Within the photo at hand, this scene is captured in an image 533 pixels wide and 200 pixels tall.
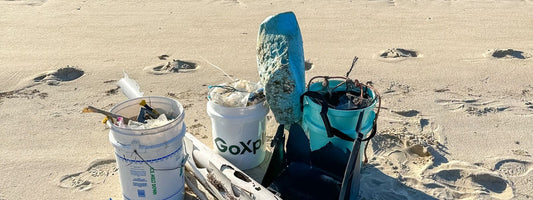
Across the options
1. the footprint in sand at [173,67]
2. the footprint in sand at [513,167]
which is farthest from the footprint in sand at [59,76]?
the footprint in sand at [513,167]

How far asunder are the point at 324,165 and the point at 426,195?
2.53 feet

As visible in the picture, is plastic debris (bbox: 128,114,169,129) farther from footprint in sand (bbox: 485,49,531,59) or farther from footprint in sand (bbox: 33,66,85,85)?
footprint in sand (bbox: 485,49,531,59)

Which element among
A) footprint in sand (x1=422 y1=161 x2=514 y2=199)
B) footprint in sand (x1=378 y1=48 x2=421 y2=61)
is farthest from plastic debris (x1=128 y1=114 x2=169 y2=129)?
footprint in sand (x1=378 y1=48 x2=421 y2=61)

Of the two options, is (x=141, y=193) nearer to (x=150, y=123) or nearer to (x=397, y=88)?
(x=150, y=123)

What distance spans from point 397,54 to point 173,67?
2.81m

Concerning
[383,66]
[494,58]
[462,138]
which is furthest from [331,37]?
[462,138]

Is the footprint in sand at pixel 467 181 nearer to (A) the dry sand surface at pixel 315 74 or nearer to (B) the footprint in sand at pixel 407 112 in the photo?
(A) the dry sand surface at pixel 315 74

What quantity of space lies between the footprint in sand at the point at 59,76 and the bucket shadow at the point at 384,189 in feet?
11.7

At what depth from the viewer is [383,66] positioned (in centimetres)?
532

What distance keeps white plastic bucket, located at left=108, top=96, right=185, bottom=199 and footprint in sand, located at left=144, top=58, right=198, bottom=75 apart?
7.29 ft

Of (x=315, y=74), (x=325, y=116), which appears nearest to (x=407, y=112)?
(x=315, y=74)

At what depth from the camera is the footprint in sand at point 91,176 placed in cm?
328

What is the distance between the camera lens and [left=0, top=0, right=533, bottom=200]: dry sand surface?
3.40 meters

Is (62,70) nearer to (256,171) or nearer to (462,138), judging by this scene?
(256,171)
